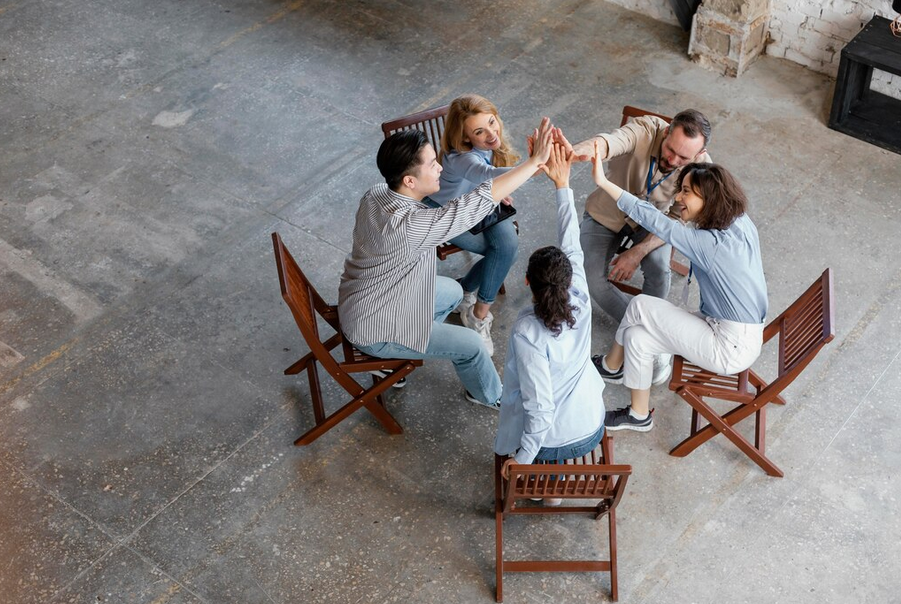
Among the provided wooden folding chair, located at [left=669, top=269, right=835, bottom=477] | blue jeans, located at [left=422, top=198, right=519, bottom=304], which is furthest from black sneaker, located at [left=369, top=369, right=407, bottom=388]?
wooden folding chair, located at [left=669, top=269, right=835, bottom=477]

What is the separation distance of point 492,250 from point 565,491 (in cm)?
165

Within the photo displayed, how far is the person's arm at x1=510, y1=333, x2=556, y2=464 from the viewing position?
12.1 feet

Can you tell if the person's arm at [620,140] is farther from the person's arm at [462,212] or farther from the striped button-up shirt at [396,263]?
→ the striped button-up shirt at [396,263]

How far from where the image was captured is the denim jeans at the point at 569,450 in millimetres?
4020

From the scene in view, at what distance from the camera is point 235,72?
7406 mm

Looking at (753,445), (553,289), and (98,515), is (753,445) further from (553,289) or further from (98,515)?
(98,515)

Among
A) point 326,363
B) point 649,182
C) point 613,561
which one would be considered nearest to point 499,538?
point 613,561

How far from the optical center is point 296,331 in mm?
5375

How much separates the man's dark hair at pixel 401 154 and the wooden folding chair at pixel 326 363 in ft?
2.13

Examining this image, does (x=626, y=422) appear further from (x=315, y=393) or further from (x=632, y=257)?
(x=315, y=393)

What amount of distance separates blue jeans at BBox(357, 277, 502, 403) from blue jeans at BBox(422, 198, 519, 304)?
372 millimetres

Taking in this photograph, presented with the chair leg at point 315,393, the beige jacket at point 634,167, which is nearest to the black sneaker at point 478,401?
the chair leg at point 315,393

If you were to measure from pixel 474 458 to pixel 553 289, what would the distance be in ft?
4.52

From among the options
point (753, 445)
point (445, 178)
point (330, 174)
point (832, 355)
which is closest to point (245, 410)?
point (445, 178)
